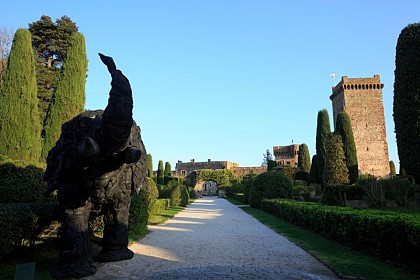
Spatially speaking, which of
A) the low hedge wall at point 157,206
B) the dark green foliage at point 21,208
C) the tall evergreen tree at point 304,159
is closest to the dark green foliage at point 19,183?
the dark green foliage at point 21,208

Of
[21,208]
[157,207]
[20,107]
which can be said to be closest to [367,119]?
[157,207]

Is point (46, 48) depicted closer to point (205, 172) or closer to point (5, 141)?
point (5, 141)

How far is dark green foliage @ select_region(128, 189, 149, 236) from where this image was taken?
9953 millimetres

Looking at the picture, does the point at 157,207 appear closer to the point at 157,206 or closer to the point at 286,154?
the point at 157,206

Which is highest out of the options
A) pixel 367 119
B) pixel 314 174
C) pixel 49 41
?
pixel 49 41

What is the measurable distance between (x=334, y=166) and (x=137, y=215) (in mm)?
17177

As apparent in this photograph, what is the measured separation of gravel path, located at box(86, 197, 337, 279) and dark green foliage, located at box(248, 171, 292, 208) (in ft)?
36.3

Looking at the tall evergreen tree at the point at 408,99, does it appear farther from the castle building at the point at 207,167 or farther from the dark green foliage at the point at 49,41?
the castle building at the point at 207,167

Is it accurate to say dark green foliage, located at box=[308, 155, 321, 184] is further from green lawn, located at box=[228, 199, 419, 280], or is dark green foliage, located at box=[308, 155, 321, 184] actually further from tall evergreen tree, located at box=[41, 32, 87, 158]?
tall evergreen tree, located at box=[41, 32, 87, 158]

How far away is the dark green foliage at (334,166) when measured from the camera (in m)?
23.1

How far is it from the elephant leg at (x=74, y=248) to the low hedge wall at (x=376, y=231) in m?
5.53

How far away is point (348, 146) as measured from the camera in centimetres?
3284

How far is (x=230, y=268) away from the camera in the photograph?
219 inches

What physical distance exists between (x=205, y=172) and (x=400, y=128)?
43406 millimetres
